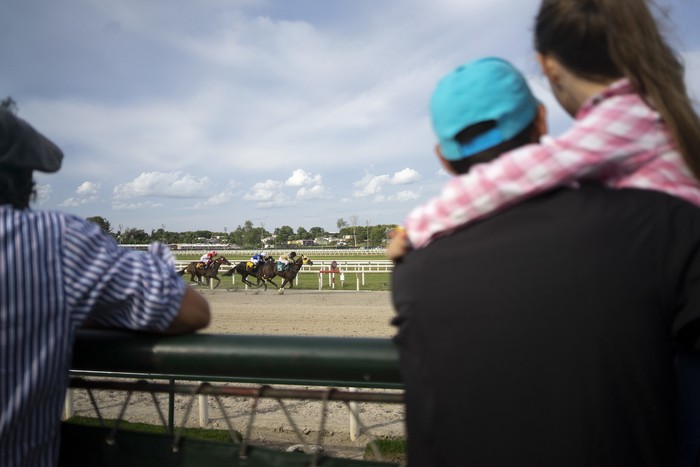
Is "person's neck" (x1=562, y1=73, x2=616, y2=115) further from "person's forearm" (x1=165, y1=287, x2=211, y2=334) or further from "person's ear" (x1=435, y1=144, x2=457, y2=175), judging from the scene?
"person's forearm" (x1=165, y1=287, x2=211, y2=334)

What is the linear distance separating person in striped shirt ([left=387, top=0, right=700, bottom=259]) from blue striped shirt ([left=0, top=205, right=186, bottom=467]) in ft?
2.05

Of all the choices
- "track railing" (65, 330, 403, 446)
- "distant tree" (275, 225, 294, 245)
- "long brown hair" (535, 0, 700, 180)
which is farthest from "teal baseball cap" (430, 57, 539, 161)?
"distant tree" (275, 225, 294, 245)

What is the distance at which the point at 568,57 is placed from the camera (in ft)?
3.38

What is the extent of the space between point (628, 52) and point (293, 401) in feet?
18.6

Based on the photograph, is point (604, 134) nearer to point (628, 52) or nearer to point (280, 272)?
point (628, 52)

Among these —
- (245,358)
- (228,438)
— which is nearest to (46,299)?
(245,358)

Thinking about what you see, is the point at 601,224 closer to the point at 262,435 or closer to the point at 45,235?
the point at 45,235

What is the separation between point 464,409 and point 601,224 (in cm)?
35

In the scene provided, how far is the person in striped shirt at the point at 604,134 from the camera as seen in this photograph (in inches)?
34.7

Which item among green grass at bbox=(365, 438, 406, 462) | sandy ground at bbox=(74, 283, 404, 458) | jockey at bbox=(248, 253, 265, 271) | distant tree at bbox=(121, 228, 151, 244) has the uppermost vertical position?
distant tree at bbox=(121, 228, 151, 244)

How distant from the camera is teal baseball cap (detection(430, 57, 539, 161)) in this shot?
0.96m

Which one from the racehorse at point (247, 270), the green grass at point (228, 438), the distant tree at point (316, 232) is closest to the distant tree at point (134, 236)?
the racehorse at point (247, 270)

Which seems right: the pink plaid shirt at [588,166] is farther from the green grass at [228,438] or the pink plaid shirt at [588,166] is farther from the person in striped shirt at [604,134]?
the green grass at [228,438]

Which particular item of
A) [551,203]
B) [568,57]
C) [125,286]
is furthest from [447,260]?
[125,286]
